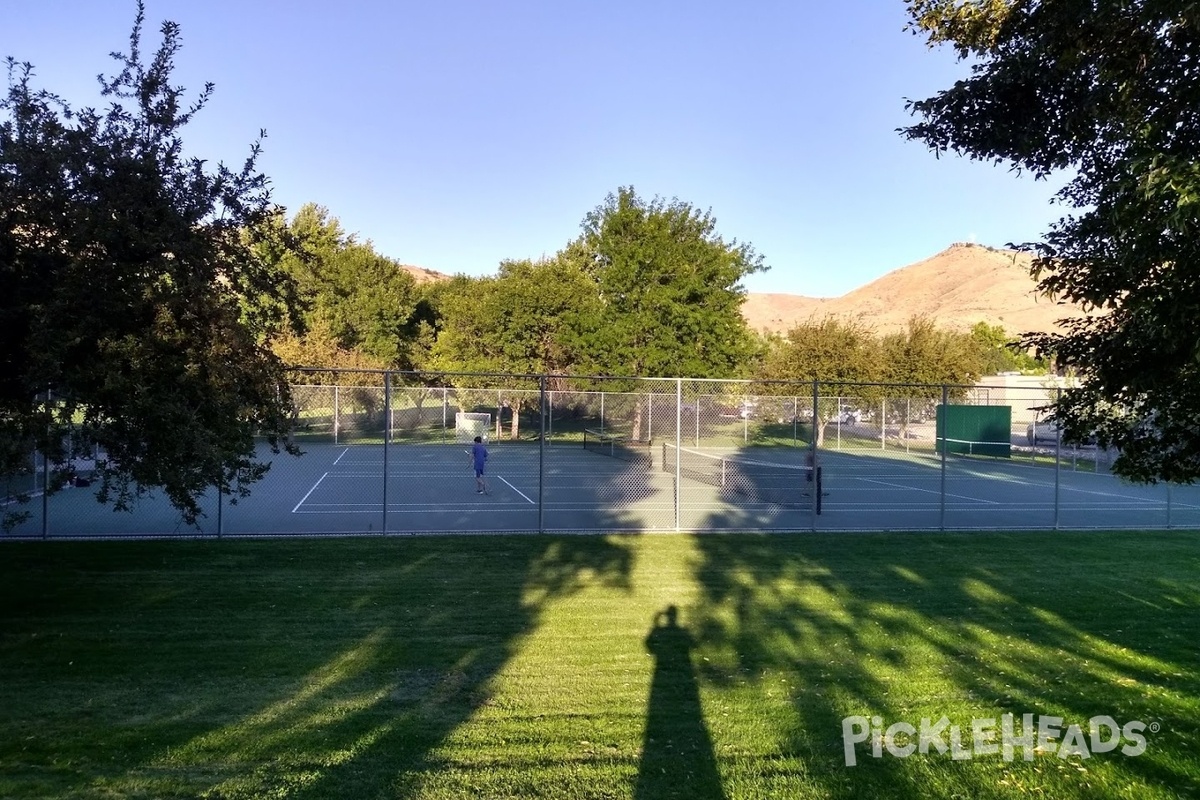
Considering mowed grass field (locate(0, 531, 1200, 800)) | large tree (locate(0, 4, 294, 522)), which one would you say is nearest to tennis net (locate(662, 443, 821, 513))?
mowed grass field (locate(0, 531, 1200, 800))

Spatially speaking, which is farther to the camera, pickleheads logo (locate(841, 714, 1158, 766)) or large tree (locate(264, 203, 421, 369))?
large tree (locate(264, 203, 421, 369))

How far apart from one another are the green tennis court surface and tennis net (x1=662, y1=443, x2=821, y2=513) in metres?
0.06

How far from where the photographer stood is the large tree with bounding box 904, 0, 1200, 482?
4461 millimetres

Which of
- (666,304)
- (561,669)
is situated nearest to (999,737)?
(561,669)

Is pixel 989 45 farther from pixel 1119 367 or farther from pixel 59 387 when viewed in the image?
pixel 59 387

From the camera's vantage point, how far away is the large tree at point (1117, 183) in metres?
4.46

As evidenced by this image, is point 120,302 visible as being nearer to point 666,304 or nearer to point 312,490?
point 312,490

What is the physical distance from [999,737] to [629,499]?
14.2m

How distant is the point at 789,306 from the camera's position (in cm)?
19275

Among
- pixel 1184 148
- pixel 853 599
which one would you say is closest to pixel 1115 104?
pixel 1184 148

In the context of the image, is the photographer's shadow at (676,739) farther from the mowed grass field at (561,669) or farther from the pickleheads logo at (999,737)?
the pickleheads logo at (999,737)

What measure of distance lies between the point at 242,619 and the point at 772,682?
5428 millimetres

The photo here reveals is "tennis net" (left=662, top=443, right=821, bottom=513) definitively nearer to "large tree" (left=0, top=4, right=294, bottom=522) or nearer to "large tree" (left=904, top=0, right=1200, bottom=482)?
"large tree" (left=904, top=0, right=1200, bottom=482)

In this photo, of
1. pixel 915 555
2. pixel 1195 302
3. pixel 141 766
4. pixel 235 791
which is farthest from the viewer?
pixel 915 555
